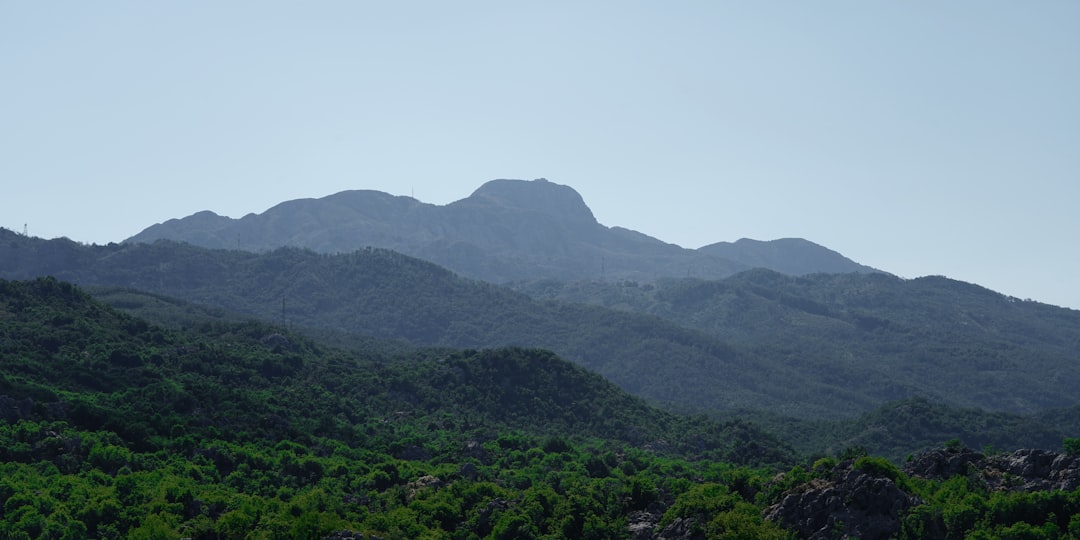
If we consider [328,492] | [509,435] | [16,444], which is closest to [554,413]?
[509,435]

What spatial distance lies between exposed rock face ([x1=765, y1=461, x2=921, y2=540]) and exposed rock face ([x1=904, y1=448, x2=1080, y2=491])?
351 inches

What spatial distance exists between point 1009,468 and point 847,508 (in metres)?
15.0

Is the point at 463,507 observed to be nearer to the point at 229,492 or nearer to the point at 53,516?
the point at 229,492

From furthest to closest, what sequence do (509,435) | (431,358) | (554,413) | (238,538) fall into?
1. (431,358)
2. (554,413)
3. (509,435)
4. (238,538)

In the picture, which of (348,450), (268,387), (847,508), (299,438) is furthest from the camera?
(268,387)

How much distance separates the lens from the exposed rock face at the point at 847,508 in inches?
2527

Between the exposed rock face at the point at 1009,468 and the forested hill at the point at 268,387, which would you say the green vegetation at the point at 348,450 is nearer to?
the forested hill at the point at 268,387

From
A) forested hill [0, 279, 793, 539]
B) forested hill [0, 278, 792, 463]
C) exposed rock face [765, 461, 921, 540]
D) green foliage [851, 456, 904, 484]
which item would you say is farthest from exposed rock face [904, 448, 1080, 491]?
forested hill [0, 278, 792, 463]

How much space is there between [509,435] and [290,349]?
2324 inches

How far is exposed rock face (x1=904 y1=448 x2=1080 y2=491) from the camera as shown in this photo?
2692 inches

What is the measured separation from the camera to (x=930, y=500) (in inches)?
2638

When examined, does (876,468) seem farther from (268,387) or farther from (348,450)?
(268,387)

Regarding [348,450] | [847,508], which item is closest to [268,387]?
[348,450]

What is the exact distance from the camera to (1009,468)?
72.7 meters
